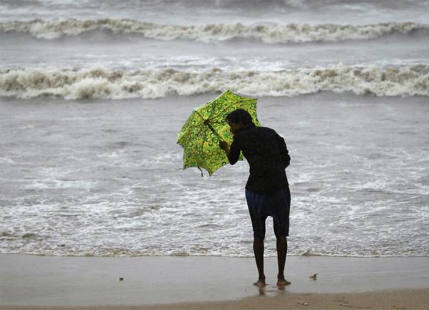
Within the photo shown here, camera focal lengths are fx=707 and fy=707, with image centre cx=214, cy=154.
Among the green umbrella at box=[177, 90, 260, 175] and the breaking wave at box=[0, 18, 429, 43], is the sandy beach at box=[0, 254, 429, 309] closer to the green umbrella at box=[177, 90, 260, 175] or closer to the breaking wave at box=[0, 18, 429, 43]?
the green umbrella at box=[177, 90, 260, 175]

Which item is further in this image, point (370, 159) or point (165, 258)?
point (370, 159)

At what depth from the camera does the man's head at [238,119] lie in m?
5.17

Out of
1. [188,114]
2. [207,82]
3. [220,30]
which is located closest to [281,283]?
[188,114]

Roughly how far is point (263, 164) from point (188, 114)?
406 inches

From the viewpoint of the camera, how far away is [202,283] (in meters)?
5.65

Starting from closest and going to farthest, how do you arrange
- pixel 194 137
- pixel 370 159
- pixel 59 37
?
pixel 194 137, pixel 370 159, pixel 59 37

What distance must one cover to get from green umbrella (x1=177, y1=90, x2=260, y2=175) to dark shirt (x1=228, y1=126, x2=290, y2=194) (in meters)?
0.44

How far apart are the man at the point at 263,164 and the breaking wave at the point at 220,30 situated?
69.0 feet

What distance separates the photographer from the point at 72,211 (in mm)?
7922

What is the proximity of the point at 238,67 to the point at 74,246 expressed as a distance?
48.8 ft

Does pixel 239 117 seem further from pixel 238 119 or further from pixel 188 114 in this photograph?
pixel 188 114

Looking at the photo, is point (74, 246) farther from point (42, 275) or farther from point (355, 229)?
point (355, 229)

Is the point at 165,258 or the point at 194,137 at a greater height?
the point at 194,137

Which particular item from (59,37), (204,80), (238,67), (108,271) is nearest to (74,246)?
(108,271)
